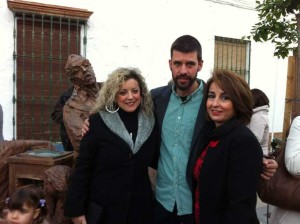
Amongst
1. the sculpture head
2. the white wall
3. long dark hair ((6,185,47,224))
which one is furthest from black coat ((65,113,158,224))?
the white wall

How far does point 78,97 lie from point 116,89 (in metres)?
0.92

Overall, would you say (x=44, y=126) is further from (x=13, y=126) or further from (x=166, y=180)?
(x=166, y=180)

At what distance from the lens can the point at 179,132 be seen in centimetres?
228

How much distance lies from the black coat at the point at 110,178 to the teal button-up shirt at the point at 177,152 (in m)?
0.09

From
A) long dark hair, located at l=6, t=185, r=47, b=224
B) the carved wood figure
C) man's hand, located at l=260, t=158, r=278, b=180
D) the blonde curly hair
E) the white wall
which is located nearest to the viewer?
man's hand, located at l=260, t=158, r=278, b=180

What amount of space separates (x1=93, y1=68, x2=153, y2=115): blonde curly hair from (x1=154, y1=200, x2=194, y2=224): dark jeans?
604 mm

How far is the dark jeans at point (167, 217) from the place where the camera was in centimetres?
222

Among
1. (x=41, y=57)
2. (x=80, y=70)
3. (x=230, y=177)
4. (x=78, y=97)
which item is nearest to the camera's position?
(x=230, y=177)

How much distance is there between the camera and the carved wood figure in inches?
116

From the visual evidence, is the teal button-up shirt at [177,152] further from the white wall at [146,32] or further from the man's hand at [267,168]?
the white wall at [146,32]

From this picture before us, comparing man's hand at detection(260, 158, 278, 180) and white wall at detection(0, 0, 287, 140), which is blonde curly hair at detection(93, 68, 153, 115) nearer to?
man's hand at detection(260, 158, 278, 180)

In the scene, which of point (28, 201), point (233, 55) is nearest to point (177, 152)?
point (28, 201)

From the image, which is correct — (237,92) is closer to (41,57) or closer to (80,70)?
(80,70)

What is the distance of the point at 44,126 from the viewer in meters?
6.48
